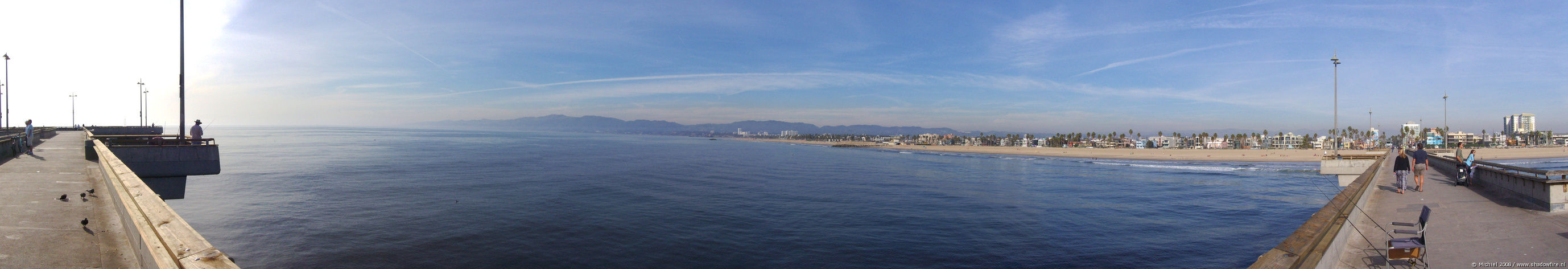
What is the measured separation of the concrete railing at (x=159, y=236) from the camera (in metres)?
3.91

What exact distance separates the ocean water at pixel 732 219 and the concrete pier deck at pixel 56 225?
3219 millimetres

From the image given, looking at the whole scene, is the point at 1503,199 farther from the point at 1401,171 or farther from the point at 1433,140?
the point at 1433,140

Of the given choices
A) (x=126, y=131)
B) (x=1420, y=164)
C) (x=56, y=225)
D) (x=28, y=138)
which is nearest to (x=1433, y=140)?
(x=1420, y=164)

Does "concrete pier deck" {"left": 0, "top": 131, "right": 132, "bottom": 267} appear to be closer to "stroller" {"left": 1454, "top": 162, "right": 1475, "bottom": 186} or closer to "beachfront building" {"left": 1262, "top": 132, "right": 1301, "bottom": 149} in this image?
"stroller" {"left": 1454, "top": 162, "right": 1475, "bottom": 186}

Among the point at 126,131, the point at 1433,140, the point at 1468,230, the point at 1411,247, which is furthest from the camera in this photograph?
the point at 1433,140

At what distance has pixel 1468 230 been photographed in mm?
8227

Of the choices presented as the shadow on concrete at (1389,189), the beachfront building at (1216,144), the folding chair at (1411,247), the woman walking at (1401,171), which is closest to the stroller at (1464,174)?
the shadow on concrete at (1389,189)

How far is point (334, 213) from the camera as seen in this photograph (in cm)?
1855

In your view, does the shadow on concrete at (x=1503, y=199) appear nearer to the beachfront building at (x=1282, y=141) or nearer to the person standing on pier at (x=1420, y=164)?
the person standing on pier at (x=1420, y=164)

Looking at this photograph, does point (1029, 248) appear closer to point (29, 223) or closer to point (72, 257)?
point (72, 257)

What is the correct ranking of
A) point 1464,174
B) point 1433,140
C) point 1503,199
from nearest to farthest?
point 1503,199 → point 1464,174 → point 1433,140

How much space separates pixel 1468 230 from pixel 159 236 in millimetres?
14982

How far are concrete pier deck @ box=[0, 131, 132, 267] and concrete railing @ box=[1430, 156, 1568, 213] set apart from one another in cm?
1890

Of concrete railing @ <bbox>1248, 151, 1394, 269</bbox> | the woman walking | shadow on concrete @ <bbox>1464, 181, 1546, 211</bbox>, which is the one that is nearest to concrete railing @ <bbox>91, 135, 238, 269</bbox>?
concrete railing @ <bbox>1248, 151, 1394, 269</bbox>
